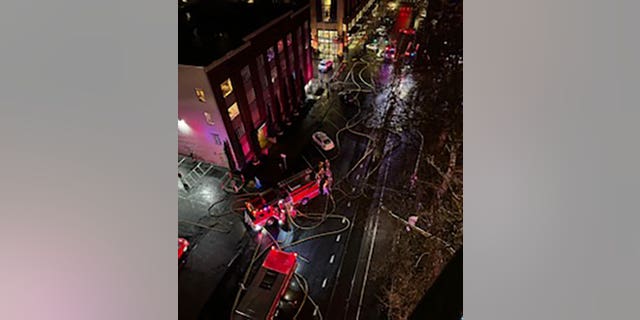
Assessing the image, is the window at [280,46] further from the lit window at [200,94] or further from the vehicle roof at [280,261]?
the vehicle roof at [280,261]

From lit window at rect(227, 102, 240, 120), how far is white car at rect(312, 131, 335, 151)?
2049mm

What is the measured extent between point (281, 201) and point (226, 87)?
2614mm

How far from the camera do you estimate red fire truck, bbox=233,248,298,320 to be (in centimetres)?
455

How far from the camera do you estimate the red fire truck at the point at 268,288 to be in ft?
14.9

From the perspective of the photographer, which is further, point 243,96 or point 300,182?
point 243,96

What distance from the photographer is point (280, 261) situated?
16.8ft

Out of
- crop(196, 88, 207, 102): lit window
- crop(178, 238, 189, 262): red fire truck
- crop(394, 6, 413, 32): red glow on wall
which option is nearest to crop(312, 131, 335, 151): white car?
crop(196, 88, 207, 102): lit window

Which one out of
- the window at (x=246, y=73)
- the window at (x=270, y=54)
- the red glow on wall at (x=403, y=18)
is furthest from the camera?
the red glow on wall at (x=403, y=18)

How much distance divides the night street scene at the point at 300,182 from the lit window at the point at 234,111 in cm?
4
